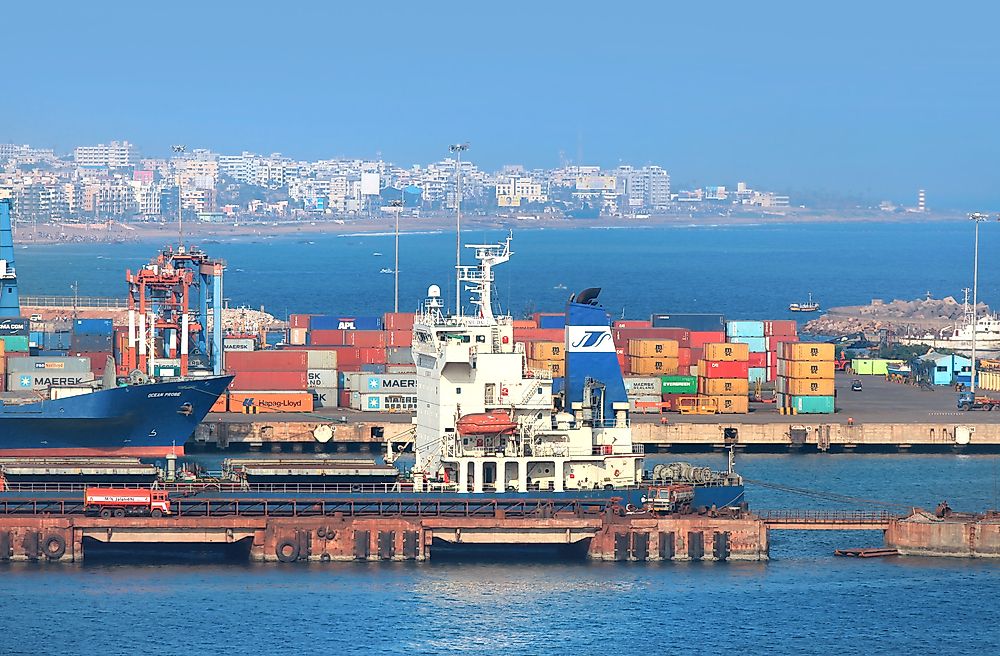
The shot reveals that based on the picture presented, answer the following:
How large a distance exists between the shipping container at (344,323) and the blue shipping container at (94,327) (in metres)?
9.54

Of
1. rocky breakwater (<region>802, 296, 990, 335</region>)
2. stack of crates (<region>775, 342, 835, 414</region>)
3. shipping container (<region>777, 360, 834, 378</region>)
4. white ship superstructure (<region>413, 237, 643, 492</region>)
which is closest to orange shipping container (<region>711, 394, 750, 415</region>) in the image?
stack of crates (<region>775, 342, 835, 414</region>)

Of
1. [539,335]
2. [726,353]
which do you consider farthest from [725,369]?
[539,335]

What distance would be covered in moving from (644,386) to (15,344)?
22332 mm

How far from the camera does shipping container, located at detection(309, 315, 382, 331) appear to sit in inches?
3499

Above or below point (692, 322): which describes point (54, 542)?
below

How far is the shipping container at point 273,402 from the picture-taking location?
7269 centimetres

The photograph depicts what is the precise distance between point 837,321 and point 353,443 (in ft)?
212

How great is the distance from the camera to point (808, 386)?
72.5m

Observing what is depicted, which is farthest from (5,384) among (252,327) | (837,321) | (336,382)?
(837,321)

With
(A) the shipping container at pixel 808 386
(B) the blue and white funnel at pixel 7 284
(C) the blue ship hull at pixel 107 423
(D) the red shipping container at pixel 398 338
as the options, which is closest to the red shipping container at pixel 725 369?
(A) the shipping container at pixel 808 386

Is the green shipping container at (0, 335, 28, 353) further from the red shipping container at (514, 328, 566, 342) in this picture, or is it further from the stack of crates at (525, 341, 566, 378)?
the stack of crates at (525, 341, 566, 378)

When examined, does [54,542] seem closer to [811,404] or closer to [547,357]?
[547,357]

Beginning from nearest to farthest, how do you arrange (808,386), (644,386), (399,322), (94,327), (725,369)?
(725,369)
(808,386)
(644,386)
(94,327)
(399,322)

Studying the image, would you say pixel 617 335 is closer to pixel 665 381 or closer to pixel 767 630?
pixel 665 381
